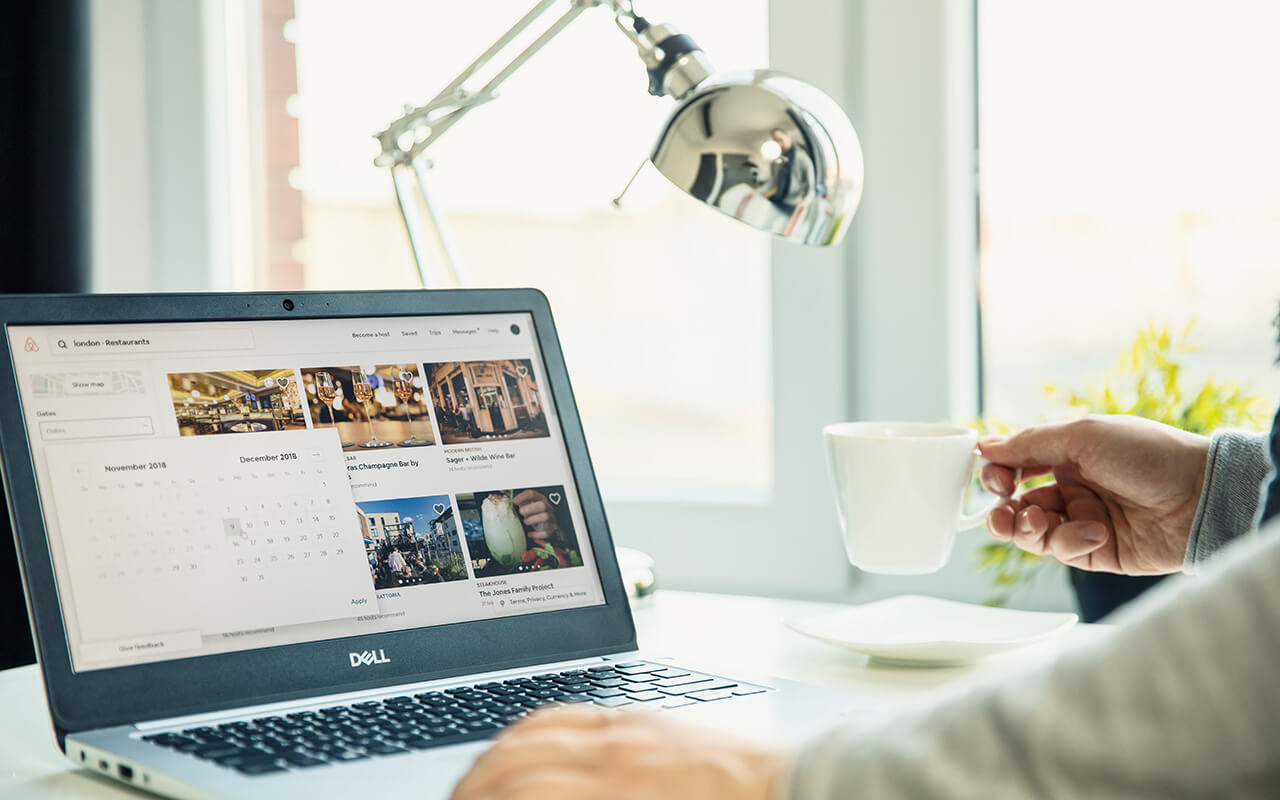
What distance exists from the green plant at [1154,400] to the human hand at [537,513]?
0.51 metres

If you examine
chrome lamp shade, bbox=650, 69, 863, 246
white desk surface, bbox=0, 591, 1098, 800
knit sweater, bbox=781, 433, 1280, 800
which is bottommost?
white desk surface, bbox=0, 591, 1098, 800

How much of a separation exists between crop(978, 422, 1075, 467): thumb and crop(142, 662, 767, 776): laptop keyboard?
296 mm

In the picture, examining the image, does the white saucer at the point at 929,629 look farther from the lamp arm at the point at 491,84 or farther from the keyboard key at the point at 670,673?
the lamp arm at the point at 491,84

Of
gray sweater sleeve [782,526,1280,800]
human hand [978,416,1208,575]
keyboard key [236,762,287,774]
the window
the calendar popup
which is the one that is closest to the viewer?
gray sweater sleeve [782,526,1280,800]

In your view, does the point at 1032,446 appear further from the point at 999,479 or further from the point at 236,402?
the point at 236,402

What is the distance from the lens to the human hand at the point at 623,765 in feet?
1.23

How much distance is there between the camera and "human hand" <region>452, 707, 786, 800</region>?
0.38 metres

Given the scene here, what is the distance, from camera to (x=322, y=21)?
5.50 feet

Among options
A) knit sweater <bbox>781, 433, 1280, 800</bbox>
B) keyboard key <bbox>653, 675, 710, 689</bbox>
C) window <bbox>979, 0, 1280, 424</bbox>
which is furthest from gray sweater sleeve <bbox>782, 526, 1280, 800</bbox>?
window <bbox>979, 0, 1280, 424</bbox>

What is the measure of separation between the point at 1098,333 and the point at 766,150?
0.68 meters

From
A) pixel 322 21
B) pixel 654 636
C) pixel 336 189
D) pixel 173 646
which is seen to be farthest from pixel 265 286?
pixel 173 646

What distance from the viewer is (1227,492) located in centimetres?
84

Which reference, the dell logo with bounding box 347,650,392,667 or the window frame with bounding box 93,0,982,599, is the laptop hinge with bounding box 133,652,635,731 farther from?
the window frame with bounding box 93,0,982,599

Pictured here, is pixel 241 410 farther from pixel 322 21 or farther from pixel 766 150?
pixel 322 21
